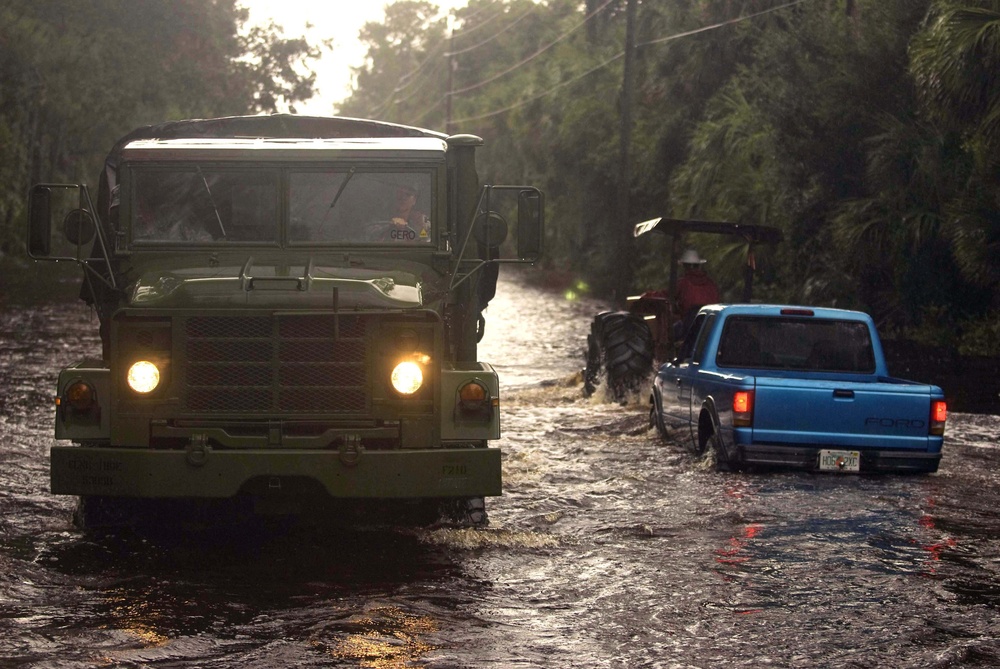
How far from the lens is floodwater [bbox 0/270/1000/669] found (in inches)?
293

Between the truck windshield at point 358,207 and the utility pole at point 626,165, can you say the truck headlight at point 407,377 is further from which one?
the utility pole at point 626,165

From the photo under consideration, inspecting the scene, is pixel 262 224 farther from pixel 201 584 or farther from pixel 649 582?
pixel 649 582

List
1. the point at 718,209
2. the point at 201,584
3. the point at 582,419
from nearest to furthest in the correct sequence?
the point at 201,584, the point at 582,419, the point at 718,209

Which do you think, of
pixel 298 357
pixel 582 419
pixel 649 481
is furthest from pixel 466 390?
pixel 582 419

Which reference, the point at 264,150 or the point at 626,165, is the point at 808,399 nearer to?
the point at 264,150

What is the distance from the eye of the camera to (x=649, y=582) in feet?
29.9

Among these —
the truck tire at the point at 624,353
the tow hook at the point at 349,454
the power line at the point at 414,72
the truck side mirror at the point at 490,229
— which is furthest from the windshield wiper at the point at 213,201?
the power line at the point at 414,72

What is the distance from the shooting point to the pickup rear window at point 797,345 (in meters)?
13.9

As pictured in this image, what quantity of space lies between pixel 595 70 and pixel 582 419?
123 feet

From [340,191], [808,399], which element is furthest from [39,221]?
[808,399]

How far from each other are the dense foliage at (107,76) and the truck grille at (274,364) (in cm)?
4179

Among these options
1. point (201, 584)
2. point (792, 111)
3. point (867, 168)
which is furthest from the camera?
point (792, 111)

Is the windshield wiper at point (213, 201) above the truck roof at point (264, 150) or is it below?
below

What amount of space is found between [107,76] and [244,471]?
55.3 m
